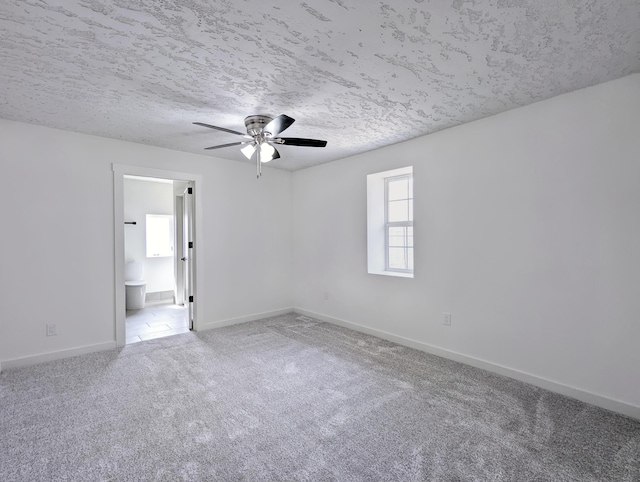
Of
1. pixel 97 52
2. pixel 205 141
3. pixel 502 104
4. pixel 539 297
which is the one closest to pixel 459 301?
pixel 539 297

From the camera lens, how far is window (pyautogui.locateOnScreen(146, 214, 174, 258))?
21.0 ft

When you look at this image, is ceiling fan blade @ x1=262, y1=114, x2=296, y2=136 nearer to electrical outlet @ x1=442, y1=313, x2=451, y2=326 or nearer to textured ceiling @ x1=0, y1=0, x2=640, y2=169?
textured ceiling @ x1=0, y1=0, x2=640, y2=169

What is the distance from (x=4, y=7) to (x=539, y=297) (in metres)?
3.87

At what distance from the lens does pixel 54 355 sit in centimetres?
338

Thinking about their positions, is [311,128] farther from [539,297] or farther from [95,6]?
[539,297]

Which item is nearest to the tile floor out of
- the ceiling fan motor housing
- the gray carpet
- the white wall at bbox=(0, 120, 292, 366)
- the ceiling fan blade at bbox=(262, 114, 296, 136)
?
the white wall at bbox=(0, 120, 292, 366)

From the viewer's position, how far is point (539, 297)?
9.04 ft

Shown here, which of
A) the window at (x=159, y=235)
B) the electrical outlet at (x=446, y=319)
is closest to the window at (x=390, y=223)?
the electrical outlet at (x=446, y=319)

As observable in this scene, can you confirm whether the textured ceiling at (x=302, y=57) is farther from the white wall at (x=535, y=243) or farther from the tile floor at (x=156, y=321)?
the tile floor at (x=156, y=321)

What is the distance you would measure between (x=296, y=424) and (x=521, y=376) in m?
2.00

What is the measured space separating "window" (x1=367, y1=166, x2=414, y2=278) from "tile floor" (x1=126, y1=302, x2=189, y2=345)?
2.78 m

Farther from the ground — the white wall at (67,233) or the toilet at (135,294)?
the white wall at (67,233)

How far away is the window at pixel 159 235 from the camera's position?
6.39m

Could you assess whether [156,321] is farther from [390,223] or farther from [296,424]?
[390,223]
